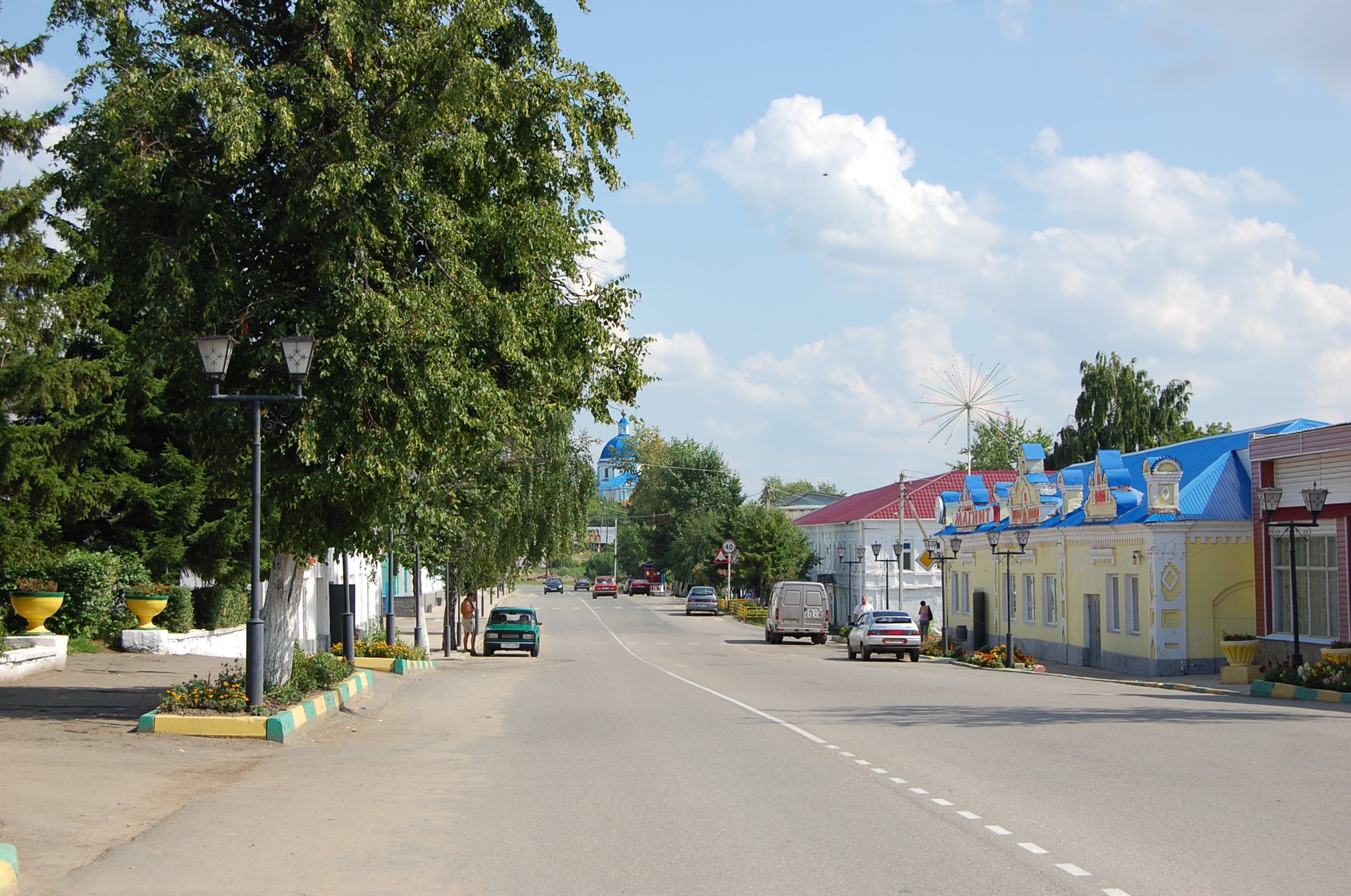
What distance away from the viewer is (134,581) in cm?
2670

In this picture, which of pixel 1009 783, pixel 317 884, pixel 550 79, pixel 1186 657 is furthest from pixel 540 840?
pixel 1186 657

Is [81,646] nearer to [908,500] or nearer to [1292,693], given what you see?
[1292,693]

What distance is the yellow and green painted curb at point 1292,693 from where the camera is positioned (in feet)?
68.0

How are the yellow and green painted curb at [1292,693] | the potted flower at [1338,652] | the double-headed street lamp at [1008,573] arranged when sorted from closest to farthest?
the yellow and green painted curb at [1292,693] → the potted flower at [1338,652] → the double-headed street lamp at [1008,573]

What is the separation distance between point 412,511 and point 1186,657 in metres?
23.3

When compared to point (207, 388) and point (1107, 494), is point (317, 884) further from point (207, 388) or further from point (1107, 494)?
point (1107, 494)

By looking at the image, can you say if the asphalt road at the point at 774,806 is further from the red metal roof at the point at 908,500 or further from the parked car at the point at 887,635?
the red metal roof at the point at 908,500

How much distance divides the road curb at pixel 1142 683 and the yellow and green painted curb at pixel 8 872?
2062cm

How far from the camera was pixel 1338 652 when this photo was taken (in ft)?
73.7

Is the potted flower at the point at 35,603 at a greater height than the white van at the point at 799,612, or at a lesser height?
greater

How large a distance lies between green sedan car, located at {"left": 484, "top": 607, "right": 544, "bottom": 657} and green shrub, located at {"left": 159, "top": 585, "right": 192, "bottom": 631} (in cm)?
1109

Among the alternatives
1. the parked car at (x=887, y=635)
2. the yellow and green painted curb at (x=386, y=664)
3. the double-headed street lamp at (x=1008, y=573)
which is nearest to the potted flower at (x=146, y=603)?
the yellow and green painted curb at (x=386, y=664)

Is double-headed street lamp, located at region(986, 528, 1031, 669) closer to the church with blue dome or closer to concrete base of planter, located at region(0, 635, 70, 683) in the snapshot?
concrete base of planter, located at region(0, 635, 70, 683)

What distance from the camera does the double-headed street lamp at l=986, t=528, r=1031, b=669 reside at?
34.0 meters
